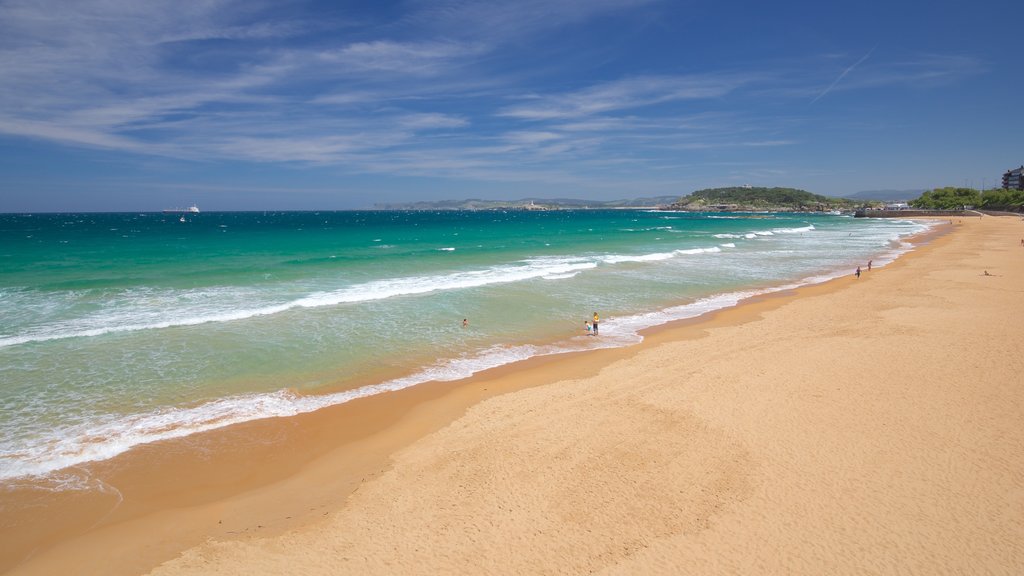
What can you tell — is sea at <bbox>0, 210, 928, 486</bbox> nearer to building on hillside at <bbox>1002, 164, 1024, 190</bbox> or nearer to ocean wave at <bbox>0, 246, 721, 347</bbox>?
ocean wave at <bbox>0, 246, 721, 347</bbox>

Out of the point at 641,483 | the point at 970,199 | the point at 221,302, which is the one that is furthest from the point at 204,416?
the point at 970,199

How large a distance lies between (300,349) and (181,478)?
6907mm

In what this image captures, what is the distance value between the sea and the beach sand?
Answer: 1950mm

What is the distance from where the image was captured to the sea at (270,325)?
35.4ft

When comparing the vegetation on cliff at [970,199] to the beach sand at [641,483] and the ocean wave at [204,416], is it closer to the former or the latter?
the beach sand at [641,483]

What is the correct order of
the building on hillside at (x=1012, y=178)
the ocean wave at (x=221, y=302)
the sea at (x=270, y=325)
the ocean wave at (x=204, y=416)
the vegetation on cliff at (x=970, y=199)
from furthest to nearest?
the building on hillside at (x=1012, y=178)
the vegetation on cliff at (x=970, y=199)
the ocean wave at (x=221, y=302)
the sea at (x=270, y=325)
the ocean wave at (x=204, y=416)

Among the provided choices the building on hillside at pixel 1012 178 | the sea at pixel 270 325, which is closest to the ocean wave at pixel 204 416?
the sea at pixel 270 325

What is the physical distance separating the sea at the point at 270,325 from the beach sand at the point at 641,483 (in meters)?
1.95

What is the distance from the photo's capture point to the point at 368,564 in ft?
20.0

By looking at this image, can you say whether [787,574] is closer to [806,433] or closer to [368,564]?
[806,433]

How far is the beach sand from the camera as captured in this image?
244 inches

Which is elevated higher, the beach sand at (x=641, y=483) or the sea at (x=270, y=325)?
the sea at (x=270, y=325)

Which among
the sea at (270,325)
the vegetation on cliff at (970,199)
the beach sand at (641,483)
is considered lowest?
the beach sand at (641,483)

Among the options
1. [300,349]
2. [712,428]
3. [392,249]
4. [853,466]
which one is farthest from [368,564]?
[392,249]
